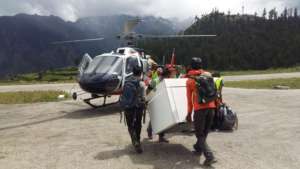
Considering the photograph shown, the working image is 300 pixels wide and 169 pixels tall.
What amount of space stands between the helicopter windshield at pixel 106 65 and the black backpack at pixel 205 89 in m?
7.93

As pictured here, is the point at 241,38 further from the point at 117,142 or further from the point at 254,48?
the point at 117,142

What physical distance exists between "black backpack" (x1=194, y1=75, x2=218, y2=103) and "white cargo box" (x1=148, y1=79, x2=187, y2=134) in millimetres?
858

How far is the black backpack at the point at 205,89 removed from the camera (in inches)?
295

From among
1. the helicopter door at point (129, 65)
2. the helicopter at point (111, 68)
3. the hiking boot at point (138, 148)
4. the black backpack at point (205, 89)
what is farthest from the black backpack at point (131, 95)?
the helicopter door at point (129, 65)

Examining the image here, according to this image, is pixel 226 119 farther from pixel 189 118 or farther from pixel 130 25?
pixel 130 25

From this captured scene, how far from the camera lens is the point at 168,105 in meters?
8.38

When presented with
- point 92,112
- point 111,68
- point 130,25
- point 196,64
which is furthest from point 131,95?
point 130,25

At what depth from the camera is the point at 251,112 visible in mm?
14609

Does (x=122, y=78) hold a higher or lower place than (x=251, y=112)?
higher

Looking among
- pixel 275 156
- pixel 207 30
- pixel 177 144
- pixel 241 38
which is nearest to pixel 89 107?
pixel 177 144

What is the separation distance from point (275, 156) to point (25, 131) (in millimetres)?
7310

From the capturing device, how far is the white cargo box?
823 centimetres

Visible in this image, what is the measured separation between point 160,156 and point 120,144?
5.04ft

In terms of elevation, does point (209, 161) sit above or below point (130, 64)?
below
